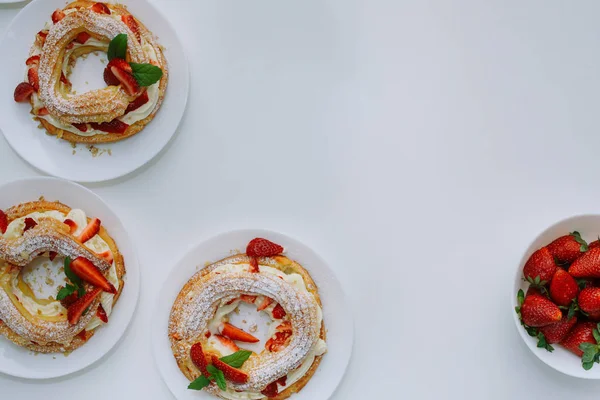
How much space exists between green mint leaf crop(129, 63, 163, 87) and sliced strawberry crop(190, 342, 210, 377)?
2.96ft

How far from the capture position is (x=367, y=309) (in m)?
2.43

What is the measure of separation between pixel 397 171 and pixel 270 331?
730 millimetres

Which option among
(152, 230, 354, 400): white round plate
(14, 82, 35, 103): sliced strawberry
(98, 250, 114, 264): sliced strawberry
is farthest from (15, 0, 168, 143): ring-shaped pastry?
(152, 230, 354, 400): white round plate

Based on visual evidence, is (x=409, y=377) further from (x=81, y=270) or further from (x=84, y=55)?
(x=84, y=55)

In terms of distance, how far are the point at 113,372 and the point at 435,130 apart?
4.77ft

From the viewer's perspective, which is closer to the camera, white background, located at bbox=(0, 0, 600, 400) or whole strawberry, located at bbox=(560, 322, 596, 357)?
whole strawberry, located at bbox=(560, 322, 596, 357)

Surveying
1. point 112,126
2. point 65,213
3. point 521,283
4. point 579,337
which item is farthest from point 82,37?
point 579,337

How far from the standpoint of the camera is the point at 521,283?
2314mm

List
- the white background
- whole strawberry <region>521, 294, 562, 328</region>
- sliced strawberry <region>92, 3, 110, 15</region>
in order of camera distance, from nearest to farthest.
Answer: whole strawberry <region>521, 294, 562, 328</region> → sliced strawberry <region>92, 3, 110, 15</region> → the white background

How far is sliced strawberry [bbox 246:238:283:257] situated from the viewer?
90.7 inches

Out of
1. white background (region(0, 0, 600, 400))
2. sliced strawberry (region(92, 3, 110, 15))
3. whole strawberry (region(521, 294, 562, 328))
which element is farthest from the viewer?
white background (region(0, 0, 600, 400))

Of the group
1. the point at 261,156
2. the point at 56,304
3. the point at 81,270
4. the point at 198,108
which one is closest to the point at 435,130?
the point at 261,156

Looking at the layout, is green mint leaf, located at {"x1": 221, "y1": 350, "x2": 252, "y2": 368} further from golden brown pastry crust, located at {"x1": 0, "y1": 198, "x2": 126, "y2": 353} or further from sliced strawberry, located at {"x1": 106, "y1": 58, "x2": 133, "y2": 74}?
sliced strawberry, located at {"x1": 106, "y1": 58, "x2": 133, "y2": 74}

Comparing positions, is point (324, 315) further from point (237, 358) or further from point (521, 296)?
point (521, 296)
